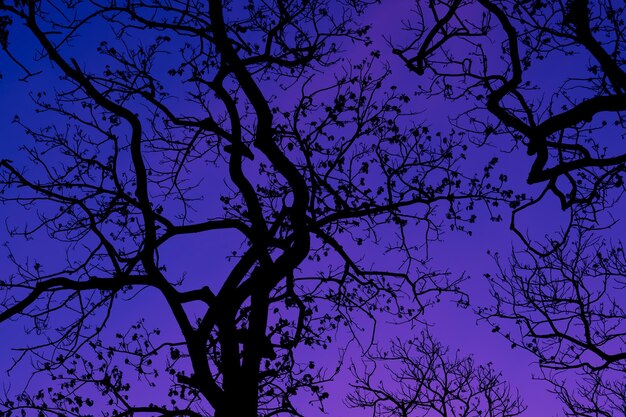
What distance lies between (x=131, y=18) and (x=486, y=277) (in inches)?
315

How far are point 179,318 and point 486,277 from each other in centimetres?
658

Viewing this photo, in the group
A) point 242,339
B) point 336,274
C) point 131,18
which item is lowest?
point 242,339

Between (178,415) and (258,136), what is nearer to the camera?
(178,415)

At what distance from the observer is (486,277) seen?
40.3 feet

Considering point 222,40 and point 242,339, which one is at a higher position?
point 222,40

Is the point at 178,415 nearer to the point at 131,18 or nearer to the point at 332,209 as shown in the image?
the point at 332,209

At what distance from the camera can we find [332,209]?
10.9m

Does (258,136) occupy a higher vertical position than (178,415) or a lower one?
higher

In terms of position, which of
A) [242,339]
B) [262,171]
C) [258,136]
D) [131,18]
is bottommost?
[242,339]

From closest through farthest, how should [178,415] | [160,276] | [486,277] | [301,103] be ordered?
[178,415] < [160,276] < [301,103] < [486,277]

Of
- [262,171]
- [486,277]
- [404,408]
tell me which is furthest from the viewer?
[404,408]

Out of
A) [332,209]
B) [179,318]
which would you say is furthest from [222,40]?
[179,318]

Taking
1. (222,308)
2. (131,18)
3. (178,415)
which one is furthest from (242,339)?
(131,18)

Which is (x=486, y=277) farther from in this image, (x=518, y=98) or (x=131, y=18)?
(x=131, y=18)
